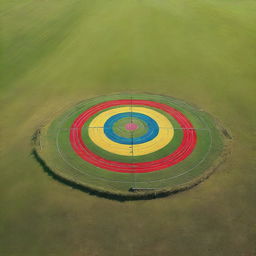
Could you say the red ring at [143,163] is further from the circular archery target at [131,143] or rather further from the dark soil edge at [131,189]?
the dark soil edge at [131,189]

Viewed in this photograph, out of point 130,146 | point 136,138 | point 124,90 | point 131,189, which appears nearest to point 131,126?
point 136,138

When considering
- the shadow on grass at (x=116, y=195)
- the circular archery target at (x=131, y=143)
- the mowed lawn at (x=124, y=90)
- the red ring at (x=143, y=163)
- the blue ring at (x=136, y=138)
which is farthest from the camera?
the blue ring at (x=136, y=138)

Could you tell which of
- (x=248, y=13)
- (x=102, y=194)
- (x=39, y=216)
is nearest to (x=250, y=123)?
(x=102, y=194)

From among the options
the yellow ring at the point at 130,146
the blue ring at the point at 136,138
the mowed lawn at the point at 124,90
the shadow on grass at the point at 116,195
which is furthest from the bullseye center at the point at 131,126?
the shadow on grass at the point at 116,195

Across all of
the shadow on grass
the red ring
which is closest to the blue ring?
the red ring

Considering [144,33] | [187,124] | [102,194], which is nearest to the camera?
[102,194]

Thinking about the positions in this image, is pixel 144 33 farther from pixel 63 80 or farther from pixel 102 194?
pixel 102 194

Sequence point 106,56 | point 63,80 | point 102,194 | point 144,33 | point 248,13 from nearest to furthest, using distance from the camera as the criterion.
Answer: point 102,194 < point 63,80 < point 106,56 < point 144,33 < point 248,13

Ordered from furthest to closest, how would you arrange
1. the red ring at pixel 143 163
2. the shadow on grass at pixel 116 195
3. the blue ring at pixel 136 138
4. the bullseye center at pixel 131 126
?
the bullseye center at pixel 131 126 < the blue ring at pixel 136 138 < the red ring at pixel 143 163 < the shadow on grass at pixel 116 195
